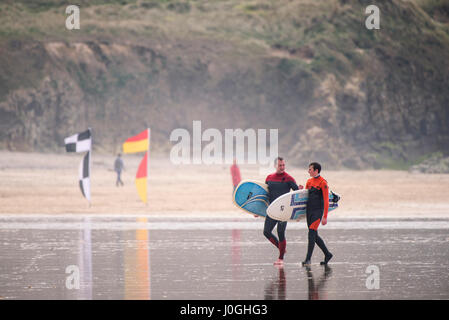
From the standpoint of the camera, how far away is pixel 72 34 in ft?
229

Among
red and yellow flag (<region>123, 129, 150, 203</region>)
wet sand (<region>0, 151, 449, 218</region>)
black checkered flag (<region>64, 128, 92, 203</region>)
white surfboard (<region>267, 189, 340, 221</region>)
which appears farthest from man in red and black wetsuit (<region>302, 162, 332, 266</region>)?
black checkered flag (<region>64, 128, 92, 203</region>)

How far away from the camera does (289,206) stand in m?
11.4

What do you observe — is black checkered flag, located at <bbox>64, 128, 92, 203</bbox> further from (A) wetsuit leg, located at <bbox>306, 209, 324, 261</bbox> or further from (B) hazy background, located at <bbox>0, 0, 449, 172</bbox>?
(B) hazy background, located at <bbox>0, 0, 449, 172</bbox>

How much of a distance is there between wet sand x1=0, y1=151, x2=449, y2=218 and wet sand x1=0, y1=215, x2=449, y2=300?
5.15m

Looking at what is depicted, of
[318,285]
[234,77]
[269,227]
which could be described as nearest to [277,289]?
[318,285]

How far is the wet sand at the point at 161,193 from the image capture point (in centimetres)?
2391

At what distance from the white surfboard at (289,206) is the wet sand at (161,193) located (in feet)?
36.0

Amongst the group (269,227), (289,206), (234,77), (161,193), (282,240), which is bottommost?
(282,240)

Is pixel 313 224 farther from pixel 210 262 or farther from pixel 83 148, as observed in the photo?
pixel 83 148

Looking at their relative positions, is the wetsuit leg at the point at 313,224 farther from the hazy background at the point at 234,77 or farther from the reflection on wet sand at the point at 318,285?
the hazy background at the point at 234,77

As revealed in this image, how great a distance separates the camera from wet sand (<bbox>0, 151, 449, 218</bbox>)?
2391 centimetres

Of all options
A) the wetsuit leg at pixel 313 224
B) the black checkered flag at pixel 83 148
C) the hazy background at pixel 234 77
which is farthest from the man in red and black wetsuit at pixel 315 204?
the hazy background at pixel 234 77

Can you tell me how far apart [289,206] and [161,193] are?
20.6 meters
